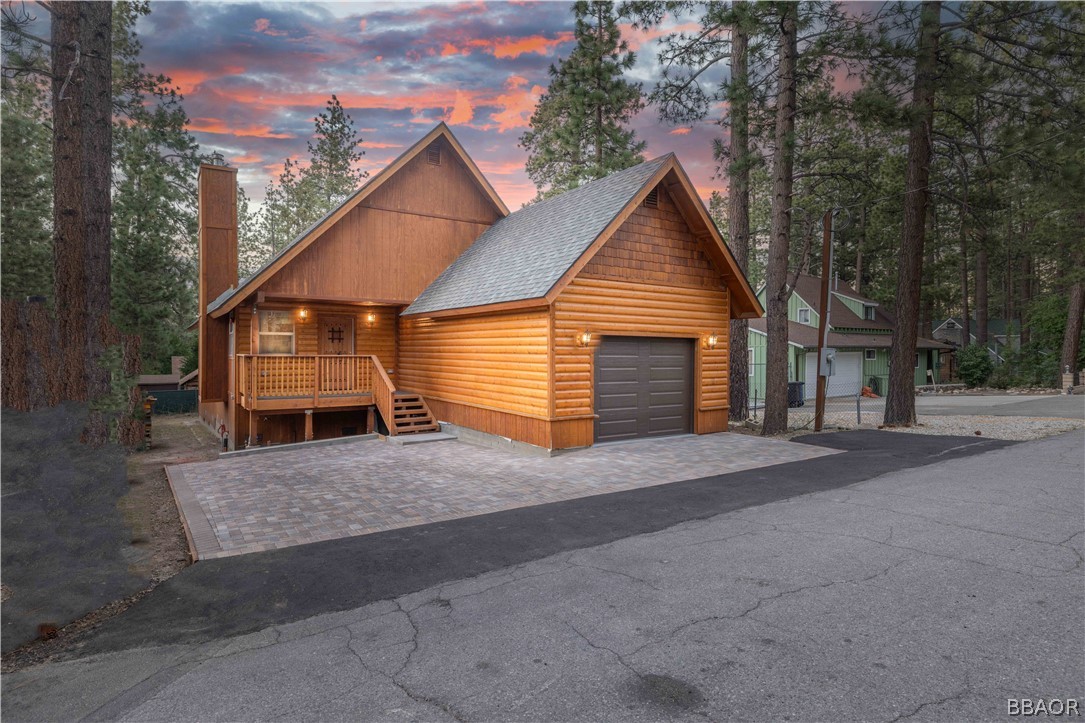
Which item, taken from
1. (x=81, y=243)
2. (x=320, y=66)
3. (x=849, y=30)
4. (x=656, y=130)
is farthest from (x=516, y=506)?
(x=656, y=130)

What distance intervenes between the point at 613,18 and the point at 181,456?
22.2 meters

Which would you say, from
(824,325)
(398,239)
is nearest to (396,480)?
(398,239)

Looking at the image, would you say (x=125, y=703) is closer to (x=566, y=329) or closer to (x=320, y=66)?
(x=566, y=329)

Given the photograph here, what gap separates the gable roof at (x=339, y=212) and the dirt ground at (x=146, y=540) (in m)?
3.91

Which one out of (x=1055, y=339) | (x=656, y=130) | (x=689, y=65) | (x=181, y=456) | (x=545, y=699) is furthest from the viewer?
(x=1055, y=339)

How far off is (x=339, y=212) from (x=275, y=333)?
387 centimetres

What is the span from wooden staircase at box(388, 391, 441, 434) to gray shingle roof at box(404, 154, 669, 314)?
2.42 meters

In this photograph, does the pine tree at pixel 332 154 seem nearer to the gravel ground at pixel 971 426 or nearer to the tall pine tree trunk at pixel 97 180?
the tall pine tree trunk at pixel 97 180

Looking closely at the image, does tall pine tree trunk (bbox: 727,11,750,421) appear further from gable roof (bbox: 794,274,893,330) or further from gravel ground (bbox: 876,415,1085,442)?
gable roof (bbox: 794,274,893,330)

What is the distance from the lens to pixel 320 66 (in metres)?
17.0

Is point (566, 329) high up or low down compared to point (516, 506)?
up

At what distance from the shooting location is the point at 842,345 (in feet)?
90.3

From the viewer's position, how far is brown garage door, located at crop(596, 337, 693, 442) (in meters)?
12.0

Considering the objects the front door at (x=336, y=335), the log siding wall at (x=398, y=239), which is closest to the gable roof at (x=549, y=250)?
the log siding wall at (x=398, y=239)
